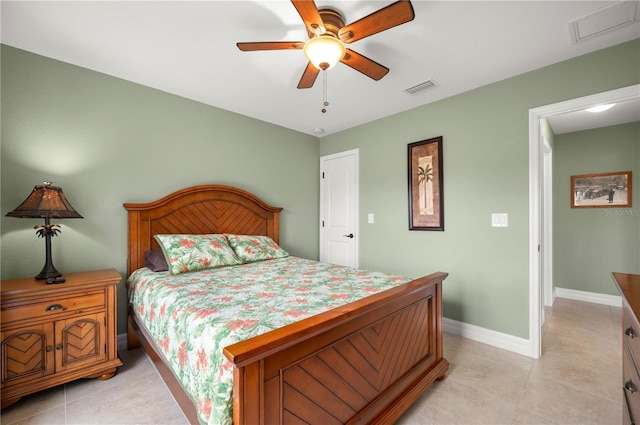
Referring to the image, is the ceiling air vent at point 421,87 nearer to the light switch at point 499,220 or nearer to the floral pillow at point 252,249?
the light switch at point 499,220

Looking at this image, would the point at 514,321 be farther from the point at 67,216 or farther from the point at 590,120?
the point at 67,216

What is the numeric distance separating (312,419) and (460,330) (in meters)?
2.28

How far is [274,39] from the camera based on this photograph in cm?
206

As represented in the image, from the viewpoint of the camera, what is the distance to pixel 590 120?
11.7 feet

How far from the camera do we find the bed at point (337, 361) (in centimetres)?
101

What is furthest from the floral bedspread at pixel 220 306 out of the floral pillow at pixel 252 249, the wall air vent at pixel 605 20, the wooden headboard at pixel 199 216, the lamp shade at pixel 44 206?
the wall air vent at pixel 605 20

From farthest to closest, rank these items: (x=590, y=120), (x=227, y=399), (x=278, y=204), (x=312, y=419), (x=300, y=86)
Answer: (x=278, y=204) < (x=590, y=120) < (x=300, y=86) < (x=312, y=419) < (x=227, y=399)

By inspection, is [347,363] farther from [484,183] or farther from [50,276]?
[484,183]

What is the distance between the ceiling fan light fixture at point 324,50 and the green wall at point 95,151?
197 cm

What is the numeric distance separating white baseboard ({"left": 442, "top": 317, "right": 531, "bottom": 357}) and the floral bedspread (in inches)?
51.0

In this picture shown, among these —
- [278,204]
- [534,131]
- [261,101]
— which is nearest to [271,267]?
[278,204]

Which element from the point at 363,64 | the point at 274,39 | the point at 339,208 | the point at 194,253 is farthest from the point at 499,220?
the point at 194,253

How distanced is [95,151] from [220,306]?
2.06 metres

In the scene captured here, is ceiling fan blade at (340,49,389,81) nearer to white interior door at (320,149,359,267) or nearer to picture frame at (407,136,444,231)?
picture frame at (407,136,444,231)
